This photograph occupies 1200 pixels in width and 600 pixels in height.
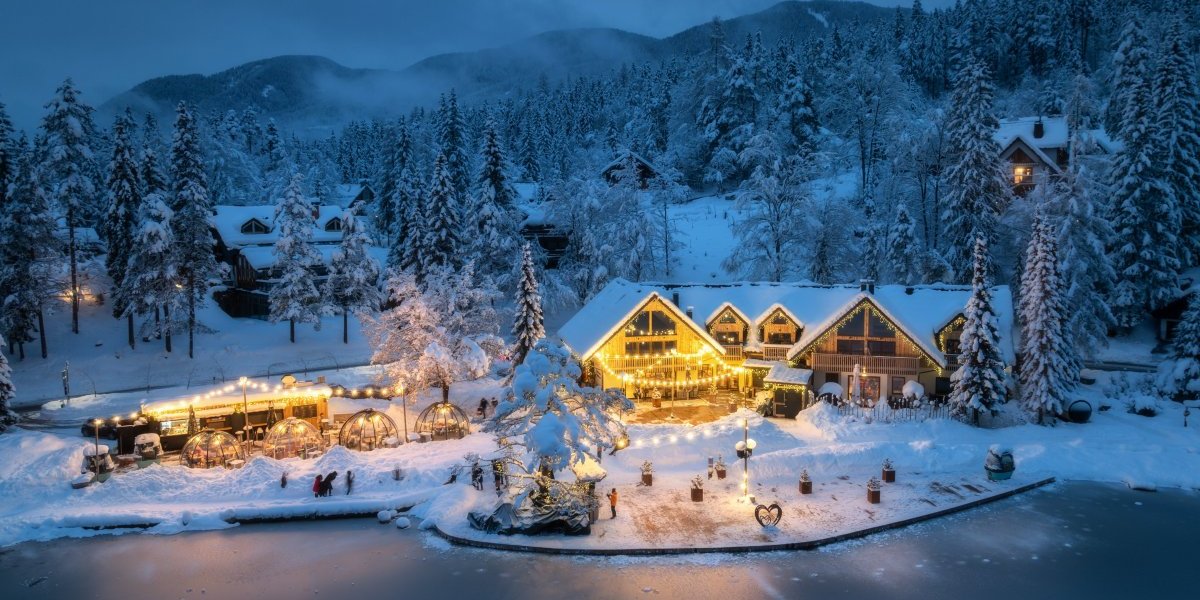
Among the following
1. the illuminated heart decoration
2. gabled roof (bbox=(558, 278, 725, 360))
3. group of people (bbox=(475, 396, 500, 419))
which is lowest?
the illuminated heart decoration

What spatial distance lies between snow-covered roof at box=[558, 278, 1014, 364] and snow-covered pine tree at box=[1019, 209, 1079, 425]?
1.39m

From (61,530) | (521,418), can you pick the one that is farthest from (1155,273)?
(61,530)

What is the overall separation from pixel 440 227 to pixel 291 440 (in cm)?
2335

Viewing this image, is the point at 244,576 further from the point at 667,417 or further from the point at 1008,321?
the point at 1008,321

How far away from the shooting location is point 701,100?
7494 centimetres

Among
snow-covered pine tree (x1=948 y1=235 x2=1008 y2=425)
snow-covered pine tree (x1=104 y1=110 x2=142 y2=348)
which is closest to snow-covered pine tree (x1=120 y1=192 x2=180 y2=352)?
snow-covered pine tree (x1=104 y1=110 x2=142 y2=348)

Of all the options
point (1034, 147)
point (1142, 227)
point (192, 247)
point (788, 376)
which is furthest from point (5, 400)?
point (1034, 147)

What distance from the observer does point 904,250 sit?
4384cm

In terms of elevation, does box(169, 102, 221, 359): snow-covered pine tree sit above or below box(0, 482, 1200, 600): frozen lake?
above

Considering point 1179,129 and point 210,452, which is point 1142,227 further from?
point 210,452

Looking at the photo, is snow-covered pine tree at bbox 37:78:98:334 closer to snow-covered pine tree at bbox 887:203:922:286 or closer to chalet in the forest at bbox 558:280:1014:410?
chalet in the forest at bbox 558:280:1014:410

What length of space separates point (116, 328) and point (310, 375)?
54.4ft

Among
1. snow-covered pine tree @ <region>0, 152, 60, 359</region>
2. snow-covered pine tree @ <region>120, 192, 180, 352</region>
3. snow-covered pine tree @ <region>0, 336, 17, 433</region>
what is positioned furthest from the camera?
snow-covered pine tree @ <region>120, 192, 180, 352</region>

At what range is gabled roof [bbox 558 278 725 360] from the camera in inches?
1431
